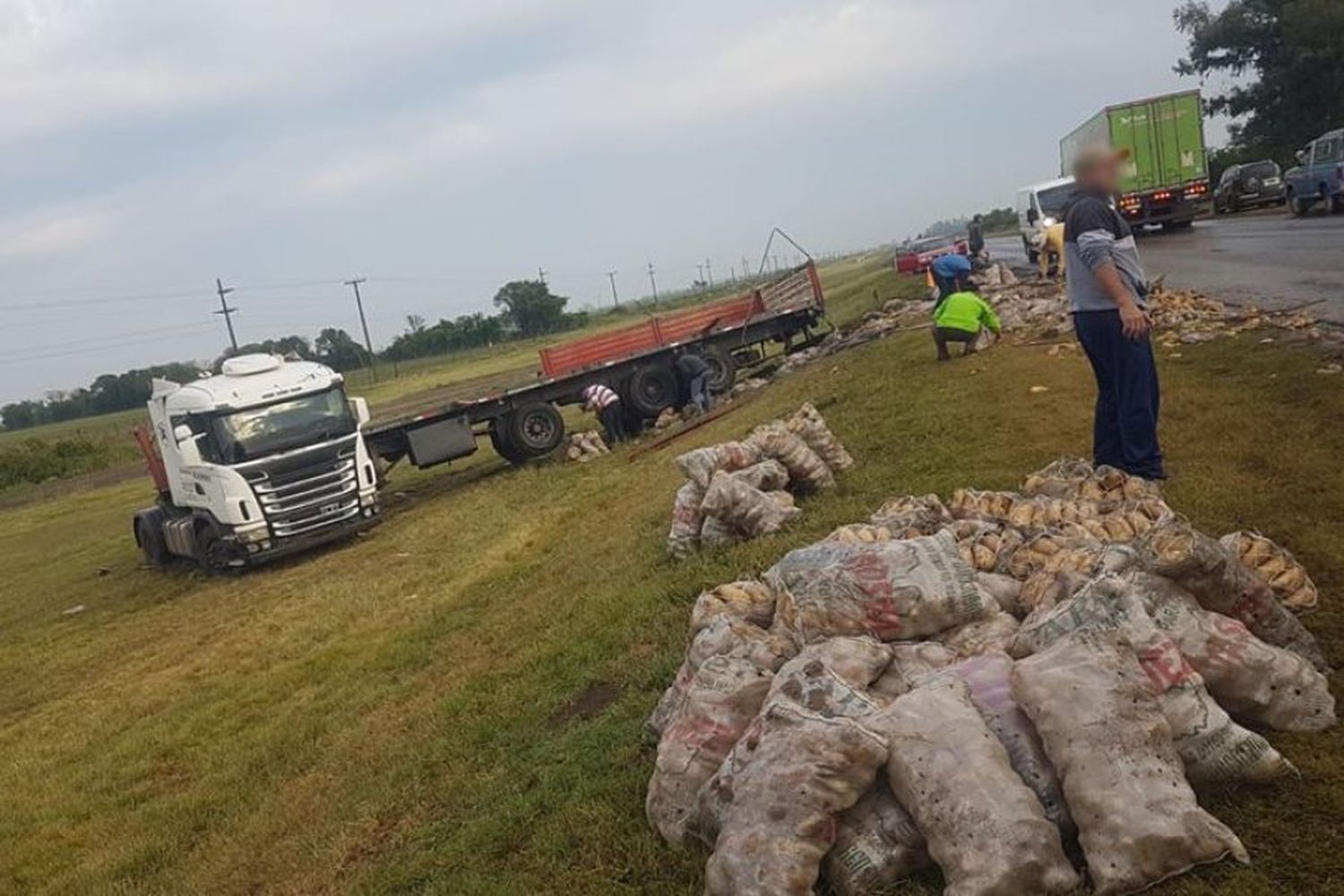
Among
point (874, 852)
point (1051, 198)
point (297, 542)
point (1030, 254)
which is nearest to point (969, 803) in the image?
point (874, 852)

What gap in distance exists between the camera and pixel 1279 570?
3.81m

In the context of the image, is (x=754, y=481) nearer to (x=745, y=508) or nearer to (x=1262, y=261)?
(x=745, y=508)

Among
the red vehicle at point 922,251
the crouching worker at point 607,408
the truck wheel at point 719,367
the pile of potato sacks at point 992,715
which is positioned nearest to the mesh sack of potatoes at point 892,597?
the pile of potato sacks at point 992,715

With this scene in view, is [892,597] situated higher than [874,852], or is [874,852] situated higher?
[892,597]

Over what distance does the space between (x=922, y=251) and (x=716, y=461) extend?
2703 centimetres

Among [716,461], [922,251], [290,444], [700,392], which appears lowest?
[700,392]

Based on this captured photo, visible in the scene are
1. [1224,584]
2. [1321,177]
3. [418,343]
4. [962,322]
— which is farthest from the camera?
[418,343]

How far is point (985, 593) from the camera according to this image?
12.9ft

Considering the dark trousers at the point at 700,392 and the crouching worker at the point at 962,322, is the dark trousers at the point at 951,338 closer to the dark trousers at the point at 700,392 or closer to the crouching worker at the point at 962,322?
the crouching worker at the point at 962,322

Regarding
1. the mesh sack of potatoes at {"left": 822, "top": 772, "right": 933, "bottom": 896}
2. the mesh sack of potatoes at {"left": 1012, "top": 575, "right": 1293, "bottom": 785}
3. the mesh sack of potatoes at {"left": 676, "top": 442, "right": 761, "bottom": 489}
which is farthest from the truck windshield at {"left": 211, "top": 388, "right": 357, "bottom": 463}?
the mesh sack of potatoes at {"left": 1012, "top": 575, "right": 1293, "bottom": 785}

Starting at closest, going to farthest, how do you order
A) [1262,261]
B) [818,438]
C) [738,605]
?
[738,605], [818,438], [1262,261]

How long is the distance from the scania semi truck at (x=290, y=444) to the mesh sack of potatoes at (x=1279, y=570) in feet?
41.2

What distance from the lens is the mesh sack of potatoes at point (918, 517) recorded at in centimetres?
503

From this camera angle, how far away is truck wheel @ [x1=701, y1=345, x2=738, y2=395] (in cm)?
1980
